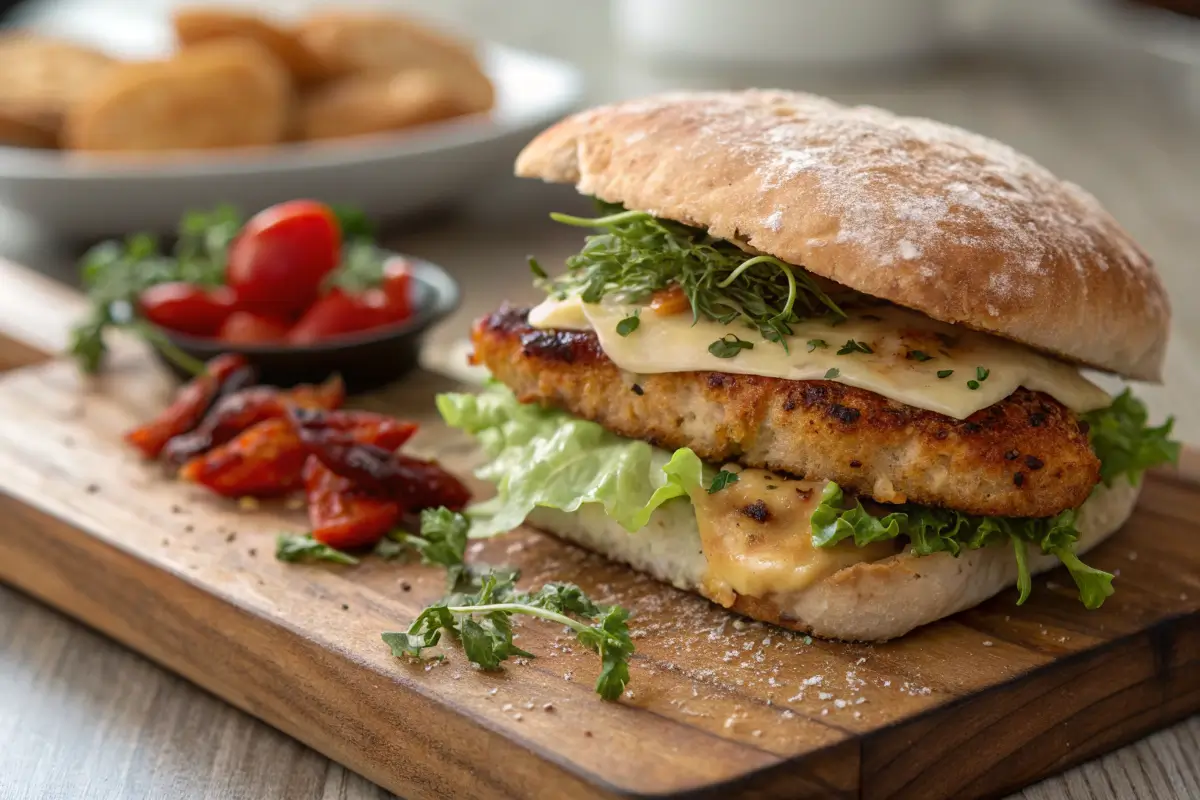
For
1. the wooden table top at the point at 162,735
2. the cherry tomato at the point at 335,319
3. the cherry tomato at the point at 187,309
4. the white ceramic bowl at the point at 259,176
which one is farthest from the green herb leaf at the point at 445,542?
the white ceramic bowl at the point at 259,176

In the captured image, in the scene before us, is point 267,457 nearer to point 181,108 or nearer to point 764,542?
point 764,542

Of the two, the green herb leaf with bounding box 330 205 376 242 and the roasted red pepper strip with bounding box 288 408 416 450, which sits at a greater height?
the roasted red pepper strip with bounding box 288 408 416 450

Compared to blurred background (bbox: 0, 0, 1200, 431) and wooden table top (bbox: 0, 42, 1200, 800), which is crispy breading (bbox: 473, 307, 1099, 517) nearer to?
blurred background (bbox: 0, 0, 1200, 431)

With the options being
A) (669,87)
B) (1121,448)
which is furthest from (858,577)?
(669,87)

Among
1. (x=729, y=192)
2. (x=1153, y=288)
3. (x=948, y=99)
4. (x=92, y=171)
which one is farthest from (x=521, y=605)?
(x=948, y=99)

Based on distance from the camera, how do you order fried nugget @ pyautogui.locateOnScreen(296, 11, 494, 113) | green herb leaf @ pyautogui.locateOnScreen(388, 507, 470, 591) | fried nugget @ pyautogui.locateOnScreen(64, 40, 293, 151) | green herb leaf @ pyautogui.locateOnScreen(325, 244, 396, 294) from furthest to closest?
1. fried nugget @ pyautogui.locateOnScreen(296, 11, 494, 113)
2. fried nugget @ pyautogui.locateOnScreen(64, 40, 293, 151)
3. green herb leaf @ pyautogui.locateOnScreen(325, 244, 396, 294)
4. green herb leaf @ pyautogui.locateOnScreen(388, 507, 470, 591)

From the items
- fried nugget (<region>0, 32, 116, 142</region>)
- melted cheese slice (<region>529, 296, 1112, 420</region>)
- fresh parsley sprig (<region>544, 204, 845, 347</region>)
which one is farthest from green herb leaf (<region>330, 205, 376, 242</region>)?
melted cheese slice (<region>529, 296, 1112, 420</region>)

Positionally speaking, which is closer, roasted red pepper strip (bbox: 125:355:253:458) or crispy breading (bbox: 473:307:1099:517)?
crispy breading (bbox: 473:307:1099:517)
